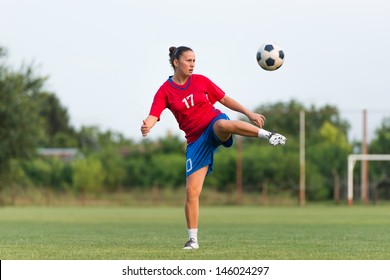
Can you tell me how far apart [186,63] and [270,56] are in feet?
6.36

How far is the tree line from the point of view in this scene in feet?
155

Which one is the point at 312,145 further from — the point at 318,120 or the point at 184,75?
the point at 184,75

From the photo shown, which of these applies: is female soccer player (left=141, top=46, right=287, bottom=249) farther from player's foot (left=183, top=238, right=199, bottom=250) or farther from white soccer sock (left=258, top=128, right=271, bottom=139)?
white soccer sock (left=258, top=128, right=271, bottom=139)

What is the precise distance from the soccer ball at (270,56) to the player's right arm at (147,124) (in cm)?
237

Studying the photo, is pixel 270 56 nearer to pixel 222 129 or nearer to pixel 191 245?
pixel 222 129

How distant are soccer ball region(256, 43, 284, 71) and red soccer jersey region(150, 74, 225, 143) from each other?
1.60 metres

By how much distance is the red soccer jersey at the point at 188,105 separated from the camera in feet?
38.7

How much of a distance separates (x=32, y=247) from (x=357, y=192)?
4227 cm

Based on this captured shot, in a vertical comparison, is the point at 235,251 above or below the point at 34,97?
below

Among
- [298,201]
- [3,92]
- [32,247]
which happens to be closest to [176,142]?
[298,201]

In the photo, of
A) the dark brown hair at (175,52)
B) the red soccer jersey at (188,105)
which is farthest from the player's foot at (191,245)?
the dark brown hair at (175,52)

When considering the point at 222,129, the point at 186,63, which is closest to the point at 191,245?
the point at 222,129

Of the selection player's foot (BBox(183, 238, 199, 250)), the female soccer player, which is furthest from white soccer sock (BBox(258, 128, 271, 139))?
player's foot (BBox(183, 238, 199, 250))

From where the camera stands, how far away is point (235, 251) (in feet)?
37.9
